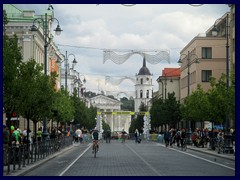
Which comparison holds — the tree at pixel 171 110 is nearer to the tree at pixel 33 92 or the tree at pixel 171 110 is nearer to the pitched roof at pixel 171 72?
the pitched roof at pixel 171 72

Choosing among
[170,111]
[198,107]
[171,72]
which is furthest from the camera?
[171,72]

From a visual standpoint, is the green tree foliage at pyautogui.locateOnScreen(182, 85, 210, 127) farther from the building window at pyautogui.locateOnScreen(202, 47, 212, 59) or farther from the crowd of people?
the building window at pyautogui.locateOnScreen(202, 47, 212, 59)

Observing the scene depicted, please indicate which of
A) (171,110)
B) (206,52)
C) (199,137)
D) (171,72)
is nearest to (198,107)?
(199,137)

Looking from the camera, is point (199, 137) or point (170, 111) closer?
point (199, 137)

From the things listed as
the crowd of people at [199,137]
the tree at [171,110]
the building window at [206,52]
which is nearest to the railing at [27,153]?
the crowd of people at [199,137]

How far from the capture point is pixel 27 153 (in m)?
31.4

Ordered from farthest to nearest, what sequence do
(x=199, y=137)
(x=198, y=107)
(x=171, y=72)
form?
(x=171, y=72) → (x=198, y=107) → (x=199, y=137)

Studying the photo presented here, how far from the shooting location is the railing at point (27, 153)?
2597 cm

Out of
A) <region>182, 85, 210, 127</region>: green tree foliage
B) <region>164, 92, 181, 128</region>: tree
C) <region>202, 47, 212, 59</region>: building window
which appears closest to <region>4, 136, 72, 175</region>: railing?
<region>182, 85, 210, 127</region>: green tree foliage

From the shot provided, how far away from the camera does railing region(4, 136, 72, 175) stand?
85.2ft

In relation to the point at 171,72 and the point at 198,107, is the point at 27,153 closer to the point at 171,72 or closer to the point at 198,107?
the point at 198,107
